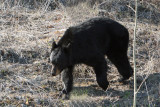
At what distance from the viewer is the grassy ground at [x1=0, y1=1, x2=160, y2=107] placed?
634 centimetres

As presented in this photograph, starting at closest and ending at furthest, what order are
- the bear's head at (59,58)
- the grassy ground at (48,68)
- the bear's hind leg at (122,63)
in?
the bear's head at (59,58)
the grassy ground at (48,68)
the bear's hind leg at (122,63)

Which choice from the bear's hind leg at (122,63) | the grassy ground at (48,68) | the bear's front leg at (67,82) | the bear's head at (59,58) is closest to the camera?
the bear's head at (59,58)

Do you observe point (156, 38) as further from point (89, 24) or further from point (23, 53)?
point (23, 53)

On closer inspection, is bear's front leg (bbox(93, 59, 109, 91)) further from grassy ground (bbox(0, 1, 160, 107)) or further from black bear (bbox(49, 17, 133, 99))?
grassy ground (bbox(0, 1, 160, 107))

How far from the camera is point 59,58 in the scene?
604 cm

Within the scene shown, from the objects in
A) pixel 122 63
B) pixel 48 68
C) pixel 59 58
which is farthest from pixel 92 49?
pixel 48 68

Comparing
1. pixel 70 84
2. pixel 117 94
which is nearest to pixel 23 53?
pixel 70 84

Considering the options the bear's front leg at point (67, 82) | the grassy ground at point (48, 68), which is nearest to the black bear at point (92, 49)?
the bear's front leg at point (67, 82)

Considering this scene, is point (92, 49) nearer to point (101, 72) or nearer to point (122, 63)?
point (101, 72)

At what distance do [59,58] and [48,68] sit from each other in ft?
4.93

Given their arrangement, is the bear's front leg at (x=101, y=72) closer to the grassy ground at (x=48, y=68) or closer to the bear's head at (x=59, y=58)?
the grassy ground at (x=48, y=68)

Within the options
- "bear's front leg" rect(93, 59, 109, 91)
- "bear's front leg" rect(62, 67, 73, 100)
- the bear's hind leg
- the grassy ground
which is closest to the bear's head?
"bear's front leg" rect(62, 67, 73, 100)

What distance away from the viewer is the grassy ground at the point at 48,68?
20.8ft

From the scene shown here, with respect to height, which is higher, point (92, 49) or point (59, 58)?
point (92, 49)
